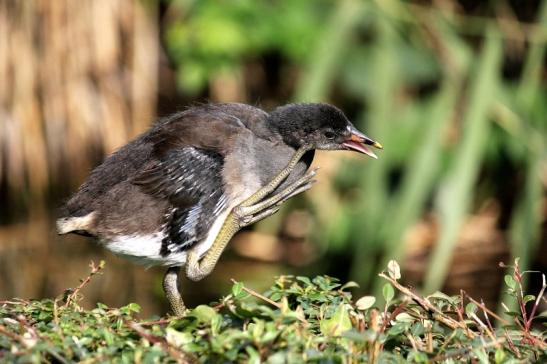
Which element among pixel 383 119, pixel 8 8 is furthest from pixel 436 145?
pixel 8 8

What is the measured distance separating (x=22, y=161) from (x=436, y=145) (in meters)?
2.95

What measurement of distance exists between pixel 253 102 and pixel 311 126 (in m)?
3.52

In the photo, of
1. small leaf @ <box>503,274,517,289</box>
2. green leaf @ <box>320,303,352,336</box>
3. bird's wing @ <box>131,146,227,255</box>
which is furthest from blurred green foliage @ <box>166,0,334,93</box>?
green leaf @ <box>320,303,352,336</box>

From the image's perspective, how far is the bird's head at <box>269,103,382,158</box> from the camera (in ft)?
11.5

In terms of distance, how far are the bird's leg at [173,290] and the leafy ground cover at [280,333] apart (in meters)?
0.98

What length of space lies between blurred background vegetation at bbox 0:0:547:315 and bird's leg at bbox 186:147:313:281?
7.89 feet

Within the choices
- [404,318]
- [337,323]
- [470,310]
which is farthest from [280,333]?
[470,310]

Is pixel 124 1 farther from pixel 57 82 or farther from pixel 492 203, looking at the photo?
pixel 492 203

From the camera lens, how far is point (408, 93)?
7.14 m

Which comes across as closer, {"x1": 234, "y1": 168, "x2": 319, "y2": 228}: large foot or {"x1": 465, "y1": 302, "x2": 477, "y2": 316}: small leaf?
{"x1": 465, "y1": 302, "x2": 477, "y2": 316}: small leaf

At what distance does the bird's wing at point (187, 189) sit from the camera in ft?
11.4

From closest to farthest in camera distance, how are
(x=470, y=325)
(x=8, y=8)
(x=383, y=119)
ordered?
(x=470, y=325), (x=383, y=119), (x=8, y=8)

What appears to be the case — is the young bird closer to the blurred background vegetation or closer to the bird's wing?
the bird's wing

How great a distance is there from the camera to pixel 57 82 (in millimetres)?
6906
